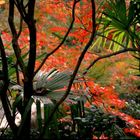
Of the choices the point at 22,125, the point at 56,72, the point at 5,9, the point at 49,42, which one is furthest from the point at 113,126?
the point at 5,9

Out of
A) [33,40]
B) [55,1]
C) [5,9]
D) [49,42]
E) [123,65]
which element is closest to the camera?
[33,40]

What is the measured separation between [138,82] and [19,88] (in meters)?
6.02

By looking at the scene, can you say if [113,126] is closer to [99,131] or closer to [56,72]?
[99,131]

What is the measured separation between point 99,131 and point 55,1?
3.20m

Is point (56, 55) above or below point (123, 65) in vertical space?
above

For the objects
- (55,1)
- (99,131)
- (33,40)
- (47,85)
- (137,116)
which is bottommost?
(137,116)

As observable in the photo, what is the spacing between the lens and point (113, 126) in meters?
3.58

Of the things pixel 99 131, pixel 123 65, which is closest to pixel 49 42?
pixel 123 65

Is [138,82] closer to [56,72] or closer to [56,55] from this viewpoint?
[56,55]

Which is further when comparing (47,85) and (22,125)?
(47,85)

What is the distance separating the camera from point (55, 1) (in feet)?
20.0

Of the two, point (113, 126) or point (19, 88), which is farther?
point (113, 126)

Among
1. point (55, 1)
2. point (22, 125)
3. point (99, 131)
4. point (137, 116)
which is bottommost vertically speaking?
point (137, 116)

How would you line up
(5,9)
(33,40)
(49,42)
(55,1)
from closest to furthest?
(33,40) → (55,1) → (49,42) → (5,9)
